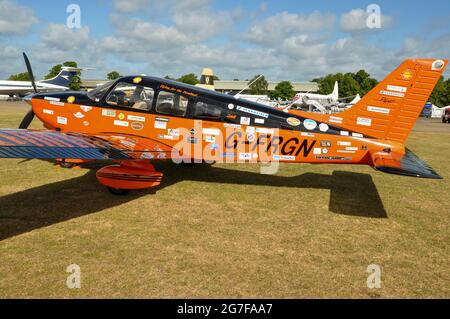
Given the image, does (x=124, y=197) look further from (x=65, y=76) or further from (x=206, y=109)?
(x=65, y=76)

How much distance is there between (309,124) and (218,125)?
2.06m

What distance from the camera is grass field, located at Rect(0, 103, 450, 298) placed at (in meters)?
3.88

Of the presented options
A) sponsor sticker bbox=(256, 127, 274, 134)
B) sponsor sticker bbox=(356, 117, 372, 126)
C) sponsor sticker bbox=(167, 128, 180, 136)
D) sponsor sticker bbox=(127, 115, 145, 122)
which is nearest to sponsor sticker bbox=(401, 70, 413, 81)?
sponsor sticker bbox=(356, 117, 372, 126)

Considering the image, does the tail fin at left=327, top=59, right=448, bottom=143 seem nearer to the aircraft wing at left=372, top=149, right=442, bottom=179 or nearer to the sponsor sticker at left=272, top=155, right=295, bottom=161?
the aircraft wing at left=372, top=149, right=442, bottom=179

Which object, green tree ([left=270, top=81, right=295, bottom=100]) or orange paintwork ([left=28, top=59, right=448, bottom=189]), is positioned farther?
green tree ([left=270, top=81, right=295, bottom=100])

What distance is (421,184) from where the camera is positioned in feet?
29.8

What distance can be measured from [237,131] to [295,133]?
130 centimetres

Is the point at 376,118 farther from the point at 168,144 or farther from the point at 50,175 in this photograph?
the point at 50,175

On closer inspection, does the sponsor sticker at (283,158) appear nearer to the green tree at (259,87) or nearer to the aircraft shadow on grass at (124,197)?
the aircraft shadow on grass at (124,197)

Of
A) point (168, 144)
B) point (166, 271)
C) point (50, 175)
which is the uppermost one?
point (168, 144)

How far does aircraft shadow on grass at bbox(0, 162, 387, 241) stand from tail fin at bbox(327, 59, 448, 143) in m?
1.66

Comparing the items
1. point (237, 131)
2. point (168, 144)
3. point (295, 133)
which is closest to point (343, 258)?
point (295, 133)

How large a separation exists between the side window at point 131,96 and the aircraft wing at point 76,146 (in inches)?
29.8

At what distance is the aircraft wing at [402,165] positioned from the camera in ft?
17.3
